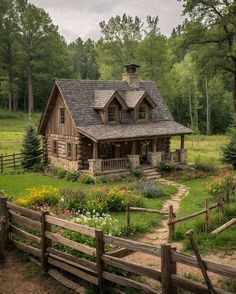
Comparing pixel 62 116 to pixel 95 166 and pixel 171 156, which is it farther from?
pixel 171 156

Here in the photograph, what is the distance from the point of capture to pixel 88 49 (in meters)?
124

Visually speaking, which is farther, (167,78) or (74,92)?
(167,78)

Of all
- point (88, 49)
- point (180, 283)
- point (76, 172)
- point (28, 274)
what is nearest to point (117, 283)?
point (180, 283)

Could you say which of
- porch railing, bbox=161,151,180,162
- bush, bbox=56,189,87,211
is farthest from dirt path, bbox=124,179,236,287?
porch railing, bbox=161,151,180,162

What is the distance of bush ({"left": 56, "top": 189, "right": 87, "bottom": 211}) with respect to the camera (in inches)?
729

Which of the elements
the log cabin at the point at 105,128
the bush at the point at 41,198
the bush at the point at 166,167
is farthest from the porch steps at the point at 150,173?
the bush at the point at 41,198

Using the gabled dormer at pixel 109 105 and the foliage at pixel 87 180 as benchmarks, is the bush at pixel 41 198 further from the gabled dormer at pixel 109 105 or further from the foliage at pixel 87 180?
the gabled dormer at pixel 109 105

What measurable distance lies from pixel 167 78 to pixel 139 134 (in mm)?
36260

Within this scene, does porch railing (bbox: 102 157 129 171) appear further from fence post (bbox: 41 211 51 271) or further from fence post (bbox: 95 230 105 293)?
fence post (bbox: 95 230 105 293)

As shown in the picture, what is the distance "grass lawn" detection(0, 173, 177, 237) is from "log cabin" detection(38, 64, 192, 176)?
245 cm

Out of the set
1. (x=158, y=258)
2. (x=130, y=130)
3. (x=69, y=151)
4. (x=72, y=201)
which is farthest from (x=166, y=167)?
(x=158, y=258)

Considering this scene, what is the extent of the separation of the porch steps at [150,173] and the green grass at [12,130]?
467 inches

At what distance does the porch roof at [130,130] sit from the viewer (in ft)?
96.9

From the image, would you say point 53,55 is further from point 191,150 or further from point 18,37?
point 191,150
